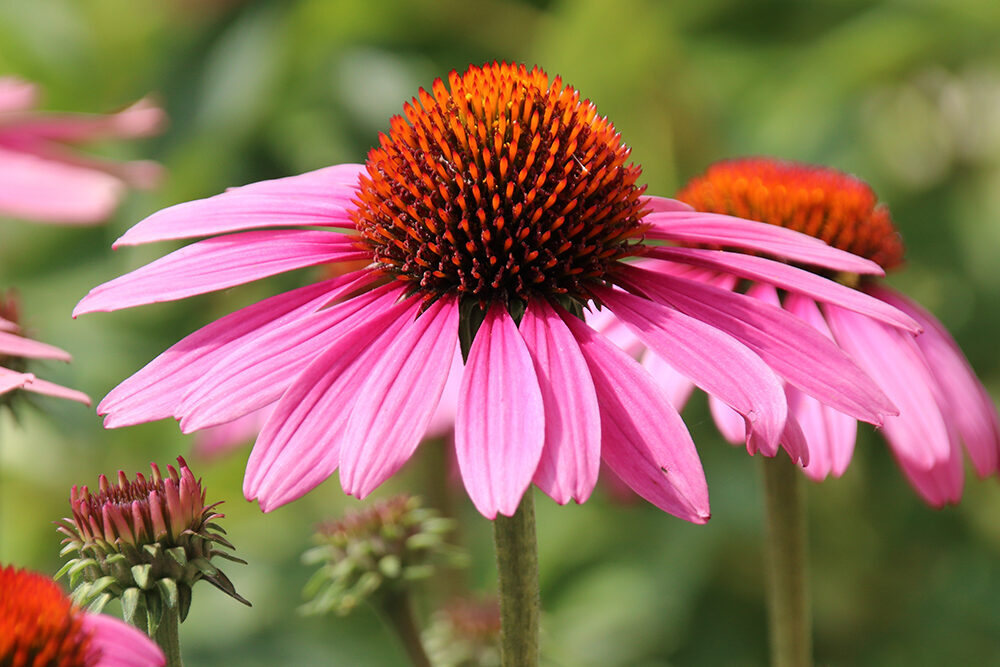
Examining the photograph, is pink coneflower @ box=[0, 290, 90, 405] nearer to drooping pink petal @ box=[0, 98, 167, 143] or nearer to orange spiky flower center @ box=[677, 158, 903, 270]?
drooping pink petal @ box=[0, 98, 167, 143]

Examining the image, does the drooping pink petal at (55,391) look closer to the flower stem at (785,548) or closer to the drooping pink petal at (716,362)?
the drooping pink petal at (716,362)

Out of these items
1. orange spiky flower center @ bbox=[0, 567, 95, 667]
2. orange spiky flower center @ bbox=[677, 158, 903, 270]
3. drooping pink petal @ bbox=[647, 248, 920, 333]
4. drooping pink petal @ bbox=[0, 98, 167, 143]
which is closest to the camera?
orange spiky flower center @ bbox=[0, 567, 95, 667]

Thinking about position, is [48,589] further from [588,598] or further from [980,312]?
[980,312]

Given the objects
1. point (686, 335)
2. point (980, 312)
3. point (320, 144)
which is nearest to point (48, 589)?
point (686, 335)

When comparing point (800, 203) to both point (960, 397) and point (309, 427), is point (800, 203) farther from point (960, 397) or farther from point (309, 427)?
point (309, 427)

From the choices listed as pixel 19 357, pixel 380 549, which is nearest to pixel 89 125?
pixel 19 357

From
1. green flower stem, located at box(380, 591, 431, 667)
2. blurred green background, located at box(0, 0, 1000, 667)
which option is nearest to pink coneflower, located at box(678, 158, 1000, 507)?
green flower stem, located at box(380, 591, 431, 667)
